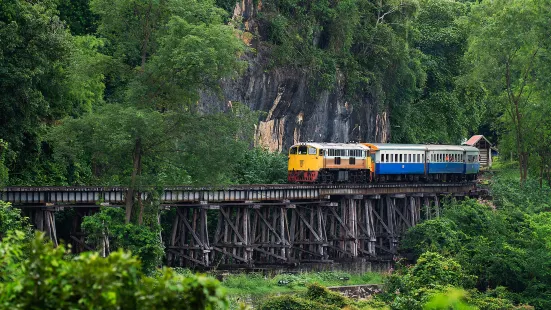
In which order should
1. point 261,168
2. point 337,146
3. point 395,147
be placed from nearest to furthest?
point 337,146, point 261,168, point 395,147

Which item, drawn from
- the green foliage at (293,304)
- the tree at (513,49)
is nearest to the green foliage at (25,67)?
the green foliage at (293,304)

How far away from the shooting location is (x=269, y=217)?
44312mm

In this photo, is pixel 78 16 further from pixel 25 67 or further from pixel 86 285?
pixel 86 285

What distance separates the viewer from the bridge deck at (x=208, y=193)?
34.1 metres

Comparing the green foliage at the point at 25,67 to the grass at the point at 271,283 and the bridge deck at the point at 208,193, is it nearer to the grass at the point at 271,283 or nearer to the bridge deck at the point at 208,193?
the bridge deck at the point at 208,193

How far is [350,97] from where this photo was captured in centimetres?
5712

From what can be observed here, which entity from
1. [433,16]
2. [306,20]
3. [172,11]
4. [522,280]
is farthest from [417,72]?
[172,11]

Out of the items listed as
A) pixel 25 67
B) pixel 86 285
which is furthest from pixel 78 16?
pixel 86 285

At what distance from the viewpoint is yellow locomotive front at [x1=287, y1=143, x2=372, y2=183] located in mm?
46312

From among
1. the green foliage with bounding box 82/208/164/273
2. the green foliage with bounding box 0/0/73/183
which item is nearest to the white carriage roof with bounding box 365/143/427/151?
the green foliage with bounding box 0/0/73/183

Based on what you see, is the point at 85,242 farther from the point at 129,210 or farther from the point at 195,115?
the point at 195,115

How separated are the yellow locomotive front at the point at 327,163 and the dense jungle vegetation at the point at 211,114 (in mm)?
1888

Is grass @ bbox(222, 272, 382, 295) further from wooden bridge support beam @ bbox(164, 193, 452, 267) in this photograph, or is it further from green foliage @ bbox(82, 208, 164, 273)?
green foliage @ bbox(82, 208, 164, 273)

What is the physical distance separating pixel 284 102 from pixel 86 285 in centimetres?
3974
